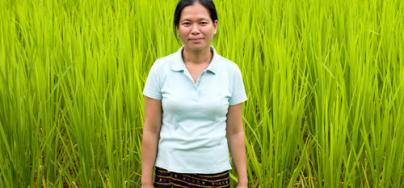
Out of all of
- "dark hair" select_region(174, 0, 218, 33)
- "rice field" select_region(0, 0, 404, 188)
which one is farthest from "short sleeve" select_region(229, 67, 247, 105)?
"rice field" select_region(0, 0, 404, 188)

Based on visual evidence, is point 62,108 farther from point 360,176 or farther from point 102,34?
point 360,176

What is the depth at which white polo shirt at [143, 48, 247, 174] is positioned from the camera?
1.31 m

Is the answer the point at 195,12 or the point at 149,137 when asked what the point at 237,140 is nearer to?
the point at 149,137

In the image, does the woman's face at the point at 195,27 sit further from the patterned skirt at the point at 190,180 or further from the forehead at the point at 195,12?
the patterned skirt at the point at 190,180

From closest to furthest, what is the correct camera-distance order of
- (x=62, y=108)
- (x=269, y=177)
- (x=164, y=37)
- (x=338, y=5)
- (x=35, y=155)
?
(x=269, y=177), (x=35, y=155), (x=62, y=108), (x=164, y=37), (x=338, y=5)

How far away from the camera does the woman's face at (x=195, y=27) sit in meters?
1.30

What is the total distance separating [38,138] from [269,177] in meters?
0.70

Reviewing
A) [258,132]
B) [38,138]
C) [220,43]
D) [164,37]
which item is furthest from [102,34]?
[258,132]

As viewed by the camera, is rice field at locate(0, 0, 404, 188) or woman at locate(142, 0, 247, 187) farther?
rice field at locate(0, 0, 404, 188)

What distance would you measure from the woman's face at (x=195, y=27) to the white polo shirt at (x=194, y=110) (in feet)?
0.16

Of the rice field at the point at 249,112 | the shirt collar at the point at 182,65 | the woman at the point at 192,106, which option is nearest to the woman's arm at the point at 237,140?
the woman at the point at 192,106

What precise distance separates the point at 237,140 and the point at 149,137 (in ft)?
0.63

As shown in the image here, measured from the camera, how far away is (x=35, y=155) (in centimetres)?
189

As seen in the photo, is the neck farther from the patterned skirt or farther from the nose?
the patterned skirt
